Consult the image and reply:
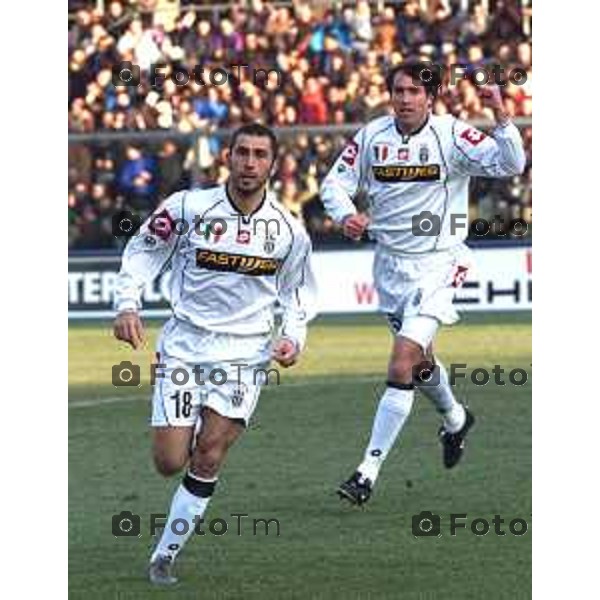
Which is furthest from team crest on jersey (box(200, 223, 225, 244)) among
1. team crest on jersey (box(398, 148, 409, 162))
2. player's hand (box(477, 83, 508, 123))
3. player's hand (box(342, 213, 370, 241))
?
team crest on jersey (box(398, 148, 409, 162))

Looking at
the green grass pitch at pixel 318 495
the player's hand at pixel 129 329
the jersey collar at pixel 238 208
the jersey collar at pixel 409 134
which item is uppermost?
the jersey collar at pixel 409 134

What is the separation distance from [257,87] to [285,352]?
660 inches

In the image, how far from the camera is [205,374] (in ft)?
37.9

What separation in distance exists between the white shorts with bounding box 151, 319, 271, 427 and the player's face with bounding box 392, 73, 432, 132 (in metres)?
2.47

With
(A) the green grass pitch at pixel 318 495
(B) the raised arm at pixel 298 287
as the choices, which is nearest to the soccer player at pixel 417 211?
(A) the green grass pitch at pixel 318 495

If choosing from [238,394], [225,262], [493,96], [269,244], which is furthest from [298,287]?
→ [493,96]

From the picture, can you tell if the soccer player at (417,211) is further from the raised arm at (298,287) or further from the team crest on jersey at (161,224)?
the team crest on jersey at (161,224)

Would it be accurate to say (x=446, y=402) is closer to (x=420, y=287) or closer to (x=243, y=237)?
(x=420, y=287)

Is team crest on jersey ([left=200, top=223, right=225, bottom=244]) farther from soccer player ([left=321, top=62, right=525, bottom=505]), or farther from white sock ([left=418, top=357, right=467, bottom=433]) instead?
white sock ([left=418, top=357, right=467, bottom=433])

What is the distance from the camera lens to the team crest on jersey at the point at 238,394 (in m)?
11.4
